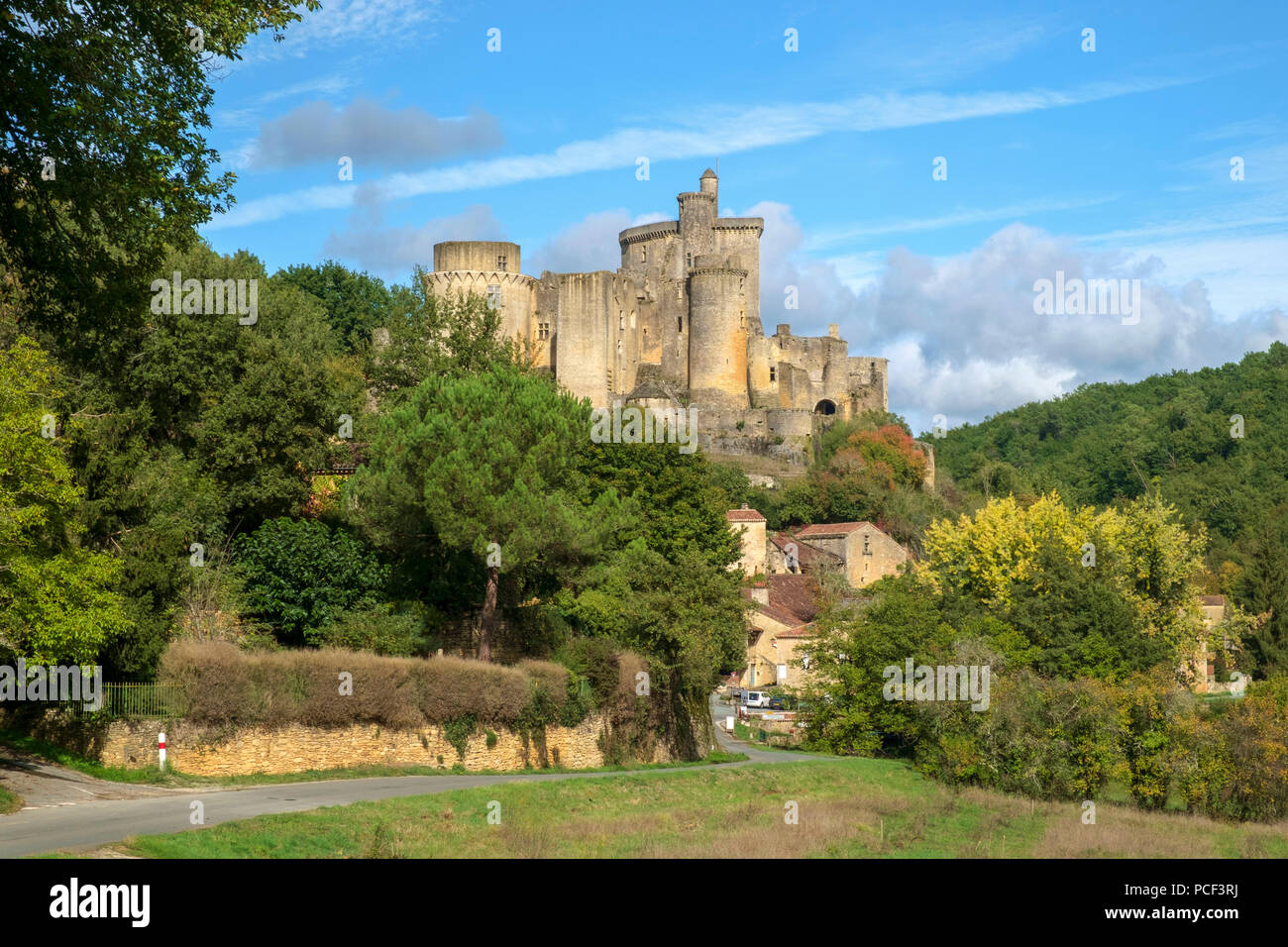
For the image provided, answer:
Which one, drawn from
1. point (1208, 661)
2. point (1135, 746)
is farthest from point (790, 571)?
point (1135, 746)

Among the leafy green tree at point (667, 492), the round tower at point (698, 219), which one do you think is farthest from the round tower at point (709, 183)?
the leafy green tree at point (667, 492)

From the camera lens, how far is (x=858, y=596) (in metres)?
55.8

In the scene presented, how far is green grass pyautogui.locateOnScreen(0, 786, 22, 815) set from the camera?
18484 millimetres

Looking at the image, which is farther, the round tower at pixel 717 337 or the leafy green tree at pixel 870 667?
the round tower at pixel 717 337

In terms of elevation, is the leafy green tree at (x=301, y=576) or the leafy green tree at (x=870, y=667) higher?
the leafy green tree at (x=301, y=576)

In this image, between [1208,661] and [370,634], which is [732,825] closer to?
[370,634]

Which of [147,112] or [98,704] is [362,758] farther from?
[147,112]

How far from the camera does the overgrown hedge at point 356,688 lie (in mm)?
24453

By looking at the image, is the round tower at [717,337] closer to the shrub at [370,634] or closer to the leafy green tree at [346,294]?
the leafy green tree at [346,294]

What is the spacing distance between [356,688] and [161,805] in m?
6.89

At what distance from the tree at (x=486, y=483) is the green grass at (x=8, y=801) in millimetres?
11763

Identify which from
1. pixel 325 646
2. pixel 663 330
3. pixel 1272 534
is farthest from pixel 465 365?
pixel 663 330

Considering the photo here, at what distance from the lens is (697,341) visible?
95.3m

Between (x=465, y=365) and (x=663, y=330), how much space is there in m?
55.2
